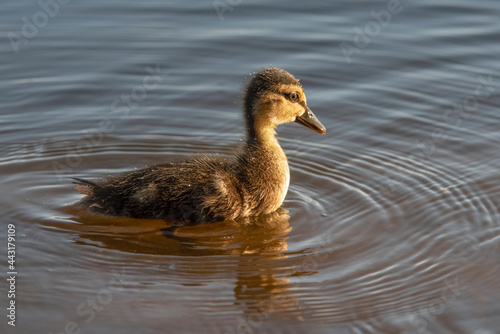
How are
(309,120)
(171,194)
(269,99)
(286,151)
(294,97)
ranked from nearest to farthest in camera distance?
(171,194)
(269,99)
(294,97)
(309,120)
(286,151)

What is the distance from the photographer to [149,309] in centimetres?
495

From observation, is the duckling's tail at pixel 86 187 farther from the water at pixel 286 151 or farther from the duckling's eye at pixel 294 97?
the duckling's eye at pixel 294 97

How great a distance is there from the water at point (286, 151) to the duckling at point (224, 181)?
163mm

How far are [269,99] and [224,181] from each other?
33.6 inches

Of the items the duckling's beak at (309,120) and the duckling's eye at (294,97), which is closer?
the duckling's eye at (294,97)

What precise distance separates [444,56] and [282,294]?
17.5 feet

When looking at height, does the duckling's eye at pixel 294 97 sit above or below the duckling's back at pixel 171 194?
above

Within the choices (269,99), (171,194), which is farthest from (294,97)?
(171,194)

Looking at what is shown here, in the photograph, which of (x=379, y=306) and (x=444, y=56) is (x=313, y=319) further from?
(x=444, y=56)

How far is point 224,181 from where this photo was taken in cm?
616

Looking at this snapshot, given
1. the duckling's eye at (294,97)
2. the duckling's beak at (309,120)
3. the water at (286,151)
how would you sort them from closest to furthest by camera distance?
the water at (286,151) < the duckling's eye at (294,97) < the duckling's beak at (309,120)

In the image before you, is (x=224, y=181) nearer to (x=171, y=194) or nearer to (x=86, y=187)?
(x=171, y=194)

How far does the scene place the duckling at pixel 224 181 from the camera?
6.03 metres

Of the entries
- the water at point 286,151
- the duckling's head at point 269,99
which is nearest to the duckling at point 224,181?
the duckling's head at point 269,99
